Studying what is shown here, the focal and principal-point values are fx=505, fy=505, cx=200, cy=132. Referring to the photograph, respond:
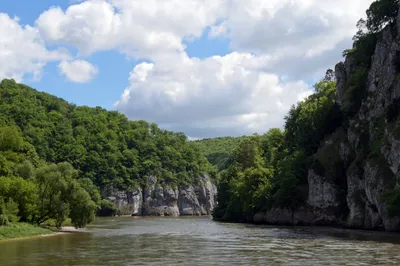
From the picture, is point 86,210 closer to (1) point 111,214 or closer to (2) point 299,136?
(2) point 299,136

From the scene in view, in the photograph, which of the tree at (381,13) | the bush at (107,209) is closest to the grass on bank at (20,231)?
the tree at (381,13)

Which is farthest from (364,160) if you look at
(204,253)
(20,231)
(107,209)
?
(107,209)

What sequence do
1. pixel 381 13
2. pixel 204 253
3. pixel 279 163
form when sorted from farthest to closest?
pixel 279 163 < pixel 381 13 < pixel 204 253

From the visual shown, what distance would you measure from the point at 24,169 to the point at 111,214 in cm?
Result: 11015

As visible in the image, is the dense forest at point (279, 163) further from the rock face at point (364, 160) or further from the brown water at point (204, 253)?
the brown water at point (204, 253)

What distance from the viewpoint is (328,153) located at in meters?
98.1

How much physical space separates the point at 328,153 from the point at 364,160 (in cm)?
1755

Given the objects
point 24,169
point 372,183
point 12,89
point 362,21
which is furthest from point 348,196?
point 12,89

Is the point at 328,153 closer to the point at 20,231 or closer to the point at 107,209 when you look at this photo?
the point at 20,231

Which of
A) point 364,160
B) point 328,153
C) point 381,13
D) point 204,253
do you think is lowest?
point 204,253

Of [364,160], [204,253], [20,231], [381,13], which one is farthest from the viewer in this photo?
[381,13]

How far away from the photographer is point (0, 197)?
62.5m

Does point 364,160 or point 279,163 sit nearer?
point 364,160

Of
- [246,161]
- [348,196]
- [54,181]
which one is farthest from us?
[246,161]
